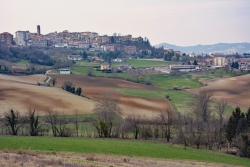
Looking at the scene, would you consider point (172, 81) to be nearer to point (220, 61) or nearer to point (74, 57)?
point (74, 57)

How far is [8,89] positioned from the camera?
65.1 meters

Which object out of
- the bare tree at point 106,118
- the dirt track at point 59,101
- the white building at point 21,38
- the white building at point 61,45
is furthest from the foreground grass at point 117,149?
the white building at point 21,38

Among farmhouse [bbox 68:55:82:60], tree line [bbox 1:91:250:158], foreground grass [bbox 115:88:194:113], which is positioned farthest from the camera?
farmhouse [bbox 68:55:82:60]

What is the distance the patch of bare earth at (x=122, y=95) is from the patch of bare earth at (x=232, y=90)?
55.6ft

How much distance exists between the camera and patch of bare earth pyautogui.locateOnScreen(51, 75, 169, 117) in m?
60.2

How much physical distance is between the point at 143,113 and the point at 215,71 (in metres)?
75.6

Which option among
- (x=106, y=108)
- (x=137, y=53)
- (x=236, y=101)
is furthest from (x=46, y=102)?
(x=137, y=53)

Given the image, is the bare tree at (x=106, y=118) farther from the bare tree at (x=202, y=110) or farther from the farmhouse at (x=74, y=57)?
the farmhouse at (x=74, y=57)

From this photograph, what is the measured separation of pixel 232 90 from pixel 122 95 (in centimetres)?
3477

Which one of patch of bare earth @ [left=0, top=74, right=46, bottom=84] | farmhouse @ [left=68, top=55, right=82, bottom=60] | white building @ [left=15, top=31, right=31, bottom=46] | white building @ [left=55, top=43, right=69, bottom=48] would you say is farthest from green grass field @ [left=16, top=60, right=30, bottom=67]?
white building @ [left=15, top=31, right=31, bottom=46]

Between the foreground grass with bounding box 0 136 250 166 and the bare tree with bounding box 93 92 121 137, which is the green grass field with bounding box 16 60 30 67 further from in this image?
the foreground grass with bounding box 0 136 250 166

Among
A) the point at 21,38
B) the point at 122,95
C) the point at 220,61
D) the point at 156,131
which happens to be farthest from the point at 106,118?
the point at 21,38

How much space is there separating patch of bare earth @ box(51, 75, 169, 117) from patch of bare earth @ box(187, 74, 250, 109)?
1693cm

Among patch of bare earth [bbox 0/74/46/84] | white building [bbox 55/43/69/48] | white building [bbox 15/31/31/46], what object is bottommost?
patch of bare earth [bbox 0/74/46/84]
